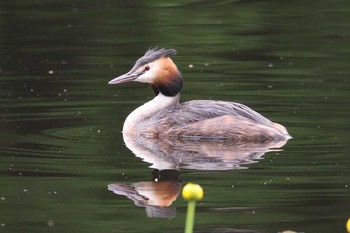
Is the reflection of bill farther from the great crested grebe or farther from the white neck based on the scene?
the white neck

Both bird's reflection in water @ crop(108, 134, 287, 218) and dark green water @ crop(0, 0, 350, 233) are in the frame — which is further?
bird's reflection in water @ crop(108, 134, 287, 218)

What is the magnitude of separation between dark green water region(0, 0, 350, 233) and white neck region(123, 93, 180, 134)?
0.24 metres

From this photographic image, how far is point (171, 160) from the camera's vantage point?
11688mm

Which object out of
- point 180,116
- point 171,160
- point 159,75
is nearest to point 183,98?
point 159,75

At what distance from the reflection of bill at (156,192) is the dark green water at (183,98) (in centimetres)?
3

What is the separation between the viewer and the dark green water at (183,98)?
376 inches

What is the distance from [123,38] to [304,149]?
26.1ft

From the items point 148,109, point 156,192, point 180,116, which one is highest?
point 148,109

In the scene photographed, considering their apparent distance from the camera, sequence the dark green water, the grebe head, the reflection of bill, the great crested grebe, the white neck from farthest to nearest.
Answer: the grebe head → the white neck → the great crested grebe → the reflection of bill → the dark green water

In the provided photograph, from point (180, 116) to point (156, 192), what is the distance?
2.94 m

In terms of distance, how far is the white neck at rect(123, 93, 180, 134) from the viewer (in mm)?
13312

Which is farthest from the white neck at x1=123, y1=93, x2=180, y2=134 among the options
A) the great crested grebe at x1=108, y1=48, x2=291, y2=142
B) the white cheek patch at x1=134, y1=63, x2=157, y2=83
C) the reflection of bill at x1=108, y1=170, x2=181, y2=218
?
the reflection of bill at x1=108, y1=170, x2=181, y2=218

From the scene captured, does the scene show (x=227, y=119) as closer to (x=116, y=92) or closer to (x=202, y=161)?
(x=202, y=161)

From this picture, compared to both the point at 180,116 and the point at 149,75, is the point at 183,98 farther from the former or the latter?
the point at 180,116
